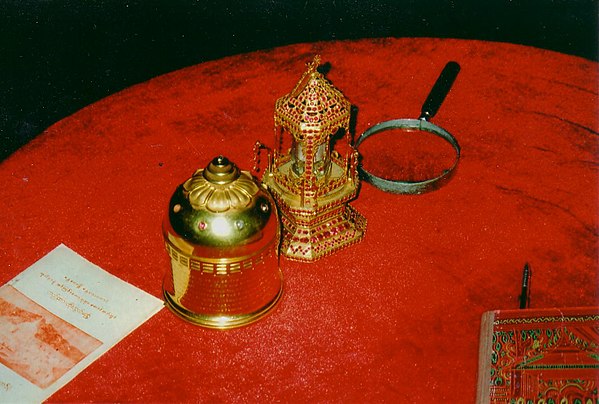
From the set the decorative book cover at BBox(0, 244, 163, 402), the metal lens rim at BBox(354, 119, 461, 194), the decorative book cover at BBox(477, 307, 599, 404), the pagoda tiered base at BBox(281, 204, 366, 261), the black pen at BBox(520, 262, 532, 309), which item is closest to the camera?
the decorative book cover at BBox(477, 307, 599, 404)

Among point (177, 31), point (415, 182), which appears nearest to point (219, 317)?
point (415, 182)

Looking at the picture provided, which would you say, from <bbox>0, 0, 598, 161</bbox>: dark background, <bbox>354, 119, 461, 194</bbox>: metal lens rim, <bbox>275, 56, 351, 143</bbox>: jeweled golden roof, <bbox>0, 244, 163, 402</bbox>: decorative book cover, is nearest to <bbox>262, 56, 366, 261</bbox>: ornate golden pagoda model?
<bbox>275, 56, 351, 143</bbox>: jeweled golden roof

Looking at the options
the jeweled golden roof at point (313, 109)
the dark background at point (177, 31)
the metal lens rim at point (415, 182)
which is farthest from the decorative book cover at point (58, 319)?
the dark background at point (177, 31)

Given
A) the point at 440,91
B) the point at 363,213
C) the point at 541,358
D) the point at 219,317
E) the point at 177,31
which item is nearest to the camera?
the point at 541,358

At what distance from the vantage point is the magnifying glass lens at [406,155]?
1723mm

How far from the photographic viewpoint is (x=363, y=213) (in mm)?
1646

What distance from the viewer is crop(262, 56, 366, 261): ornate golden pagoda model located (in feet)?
4.76

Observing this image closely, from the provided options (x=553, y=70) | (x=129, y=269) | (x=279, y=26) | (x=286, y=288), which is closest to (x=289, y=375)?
(x=286, y=288)

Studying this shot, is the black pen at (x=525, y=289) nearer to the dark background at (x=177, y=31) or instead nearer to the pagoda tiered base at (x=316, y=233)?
the pagoda tiered base at (x=316, y=233)

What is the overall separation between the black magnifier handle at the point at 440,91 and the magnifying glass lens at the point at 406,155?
53mm

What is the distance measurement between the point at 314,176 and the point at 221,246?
31cm

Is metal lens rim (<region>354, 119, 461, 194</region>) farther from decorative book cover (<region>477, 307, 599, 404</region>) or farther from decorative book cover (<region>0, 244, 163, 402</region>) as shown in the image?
decorative book cover (<region>0, 244, 163, 402</region>)

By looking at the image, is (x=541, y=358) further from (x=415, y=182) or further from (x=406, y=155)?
(x=406, y=155)

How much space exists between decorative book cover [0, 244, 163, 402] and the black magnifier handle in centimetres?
83
